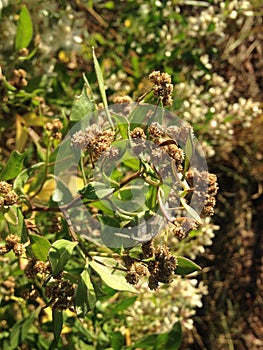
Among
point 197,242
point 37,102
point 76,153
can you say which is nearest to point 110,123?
point 76,153

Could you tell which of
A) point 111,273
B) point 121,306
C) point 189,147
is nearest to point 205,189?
point 189,147

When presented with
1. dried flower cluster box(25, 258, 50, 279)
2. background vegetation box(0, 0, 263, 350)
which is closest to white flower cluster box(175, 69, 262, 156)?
background vegetation box(0, 0, 263, 350)

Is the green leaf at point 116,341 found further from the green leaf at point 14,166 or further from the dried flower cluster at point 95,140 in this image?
the dried flower cluster at point 95,140

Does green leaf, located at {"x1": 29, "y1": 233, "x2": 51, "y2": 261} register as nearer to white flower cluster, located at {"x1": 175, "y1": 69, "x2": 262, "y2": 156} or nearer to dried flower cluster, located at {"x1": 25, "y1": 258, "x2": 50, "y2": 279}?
dried flower cluster, located at {"x1": 25, "y1": 258, "x2": 50, "y2": 279}

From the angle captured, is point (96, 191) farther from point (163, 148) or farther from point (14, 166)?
point (14, 166)

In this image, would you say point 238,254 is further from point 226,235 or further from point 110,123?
point 110,123

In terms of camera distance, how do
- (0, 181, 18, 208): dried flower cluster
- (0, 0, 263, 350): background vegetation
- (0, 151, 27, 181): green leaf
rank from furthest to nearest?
(0, 0, 263, 350): background vegetation, (0, 151, 27, 181): green leaf, (0, 181, 18, 208): dried flower cluster
